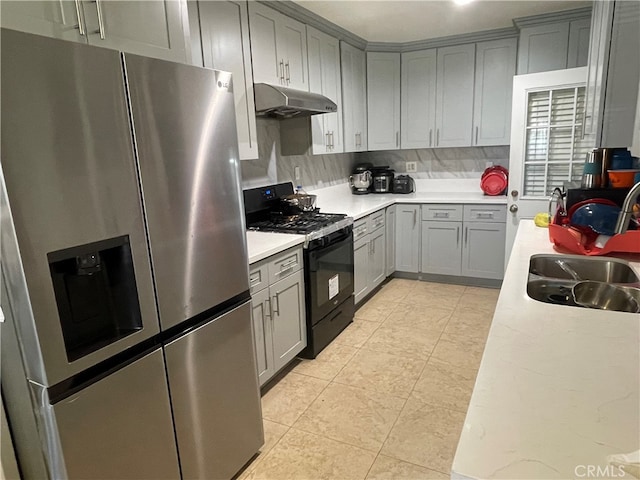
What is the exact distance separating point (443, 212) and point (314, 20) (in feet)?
7.02

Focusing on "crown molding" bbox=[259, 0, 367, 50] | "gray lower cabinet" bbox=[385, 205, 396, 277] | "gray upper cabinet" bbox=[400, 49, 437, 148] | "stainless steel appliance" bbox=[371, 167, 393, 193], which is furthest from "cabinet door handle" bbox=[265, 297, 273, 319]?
"gray upper cabinet" bbox=[400, 49, 437, 148]

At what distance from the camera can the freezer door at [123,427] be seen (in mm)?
1140

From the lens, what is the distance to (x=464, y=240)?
404 centimetres

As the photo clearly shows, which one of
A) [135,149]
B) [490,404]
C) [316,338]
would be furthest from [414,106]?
[490,404]

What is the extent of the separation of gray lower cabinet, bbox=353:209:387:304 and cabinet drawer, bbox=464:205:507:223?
2.72ft

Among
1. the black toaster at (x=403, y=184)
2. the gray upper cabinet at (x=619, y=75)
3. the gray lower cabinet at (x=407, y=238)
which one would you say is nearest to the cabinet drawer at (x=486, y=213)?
the gray lower cabinet at (x=407, y=238)

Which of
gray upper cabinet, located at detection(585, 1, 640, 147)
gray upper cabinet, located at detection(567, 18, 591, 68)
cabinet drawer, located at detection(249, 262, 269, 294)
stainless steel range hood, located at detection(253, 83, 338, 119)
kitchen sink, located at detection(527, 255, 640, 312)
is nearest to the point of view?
gray upper cabinet, located at detection(585, 1, 640, 147)

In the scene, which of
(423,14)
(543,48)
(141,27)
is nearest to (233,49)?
(141,27)

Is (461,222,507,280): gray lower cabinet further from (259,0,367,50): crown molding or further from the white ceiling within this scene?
(259,0,367,50): crown molding

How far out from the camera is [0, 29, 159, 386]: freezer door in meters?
0.96

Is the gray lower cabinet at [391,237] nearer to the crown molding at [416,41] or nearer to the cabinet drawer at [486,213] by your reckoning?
the cabinet drawer at [486,213]

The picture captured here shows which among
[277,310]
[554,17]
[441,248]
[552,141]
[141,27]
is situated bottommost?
[441,248]

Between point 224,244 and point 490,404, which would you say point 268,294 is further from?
point 490,404

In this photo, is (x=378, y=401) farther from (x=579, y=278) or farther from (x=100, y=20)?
(x=100, y=20)
